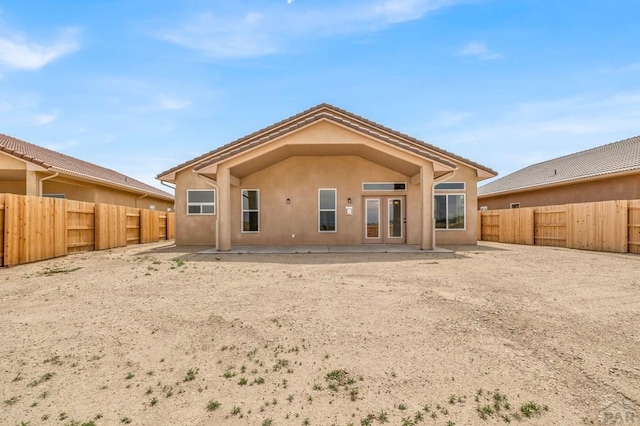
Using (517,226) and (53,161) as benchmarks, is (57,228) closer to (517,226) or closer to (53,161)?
(53,161)

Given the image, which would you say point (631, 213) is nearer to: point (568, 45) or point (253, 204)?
point (568, 45)

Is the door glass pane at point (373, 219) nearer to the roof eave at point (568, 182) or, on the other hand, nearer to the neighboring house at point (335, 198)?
the neighboring house at point (335, 198)

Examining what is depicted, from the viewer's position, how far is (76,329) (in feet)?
13.4

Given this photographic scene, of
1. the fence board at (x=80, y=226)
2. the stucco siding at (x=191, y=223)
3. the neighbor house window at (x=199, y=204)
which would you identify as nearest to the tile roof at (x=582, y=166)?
the neighbor house window at (x=199, y=204)

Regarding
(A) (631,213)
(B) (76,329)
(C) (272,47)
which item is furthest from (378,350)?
(A) (631,213)

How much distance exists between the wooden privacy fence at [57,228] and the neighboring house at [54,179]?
2770 millimetres

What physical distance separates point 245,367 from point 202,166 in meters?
9.66

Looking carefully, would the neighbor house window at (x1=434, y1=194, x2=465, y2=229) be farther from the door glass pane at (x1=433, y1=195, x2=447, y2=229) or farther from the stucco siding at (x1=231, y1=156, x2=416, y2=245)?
the stucco siding at (x1=231, y1=156, x2=416, y2=245)

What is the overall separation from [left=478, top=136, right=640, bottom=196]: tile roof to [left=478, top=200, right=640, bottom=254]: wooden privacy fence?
346cm

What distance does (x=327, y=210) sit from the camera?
541 inches

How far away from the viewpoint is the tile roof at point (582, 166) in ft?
49.4

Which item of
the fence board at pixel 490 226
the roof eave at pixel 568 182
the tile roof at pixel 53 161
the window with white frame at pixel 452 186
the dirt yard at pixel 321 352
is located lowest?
the dirt yard at pixel 321 352

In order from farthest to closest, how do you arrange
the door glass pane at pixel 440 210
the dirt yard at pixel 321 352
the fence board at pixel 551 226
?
the door glass pane at pixel 440 210 → the fence board at pixel 551 226 → the dirt yard at pixel 321 352

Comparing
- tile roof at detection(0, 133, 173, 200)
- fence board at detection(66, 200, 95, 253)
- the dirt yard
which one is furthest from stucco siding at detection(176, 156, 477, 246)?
tile roof at detection(0, 133, 173, 200)
